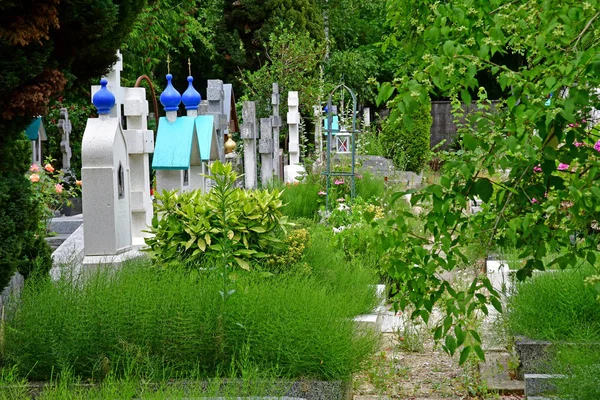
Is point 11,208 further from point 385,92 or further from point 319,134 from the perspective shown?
point 319,134

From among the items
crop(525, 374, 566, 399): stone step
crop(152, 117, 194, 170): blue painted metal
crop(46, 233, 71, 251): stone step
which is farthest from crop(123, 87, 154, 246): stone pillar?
crop(525, 374, 566, 399): stone step

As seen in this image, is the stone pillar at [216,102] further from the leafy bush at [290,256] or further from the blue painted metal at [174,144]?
the leafy bush at [290,256]

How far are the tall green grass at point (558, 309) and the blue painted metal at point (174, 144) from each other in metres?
3.06

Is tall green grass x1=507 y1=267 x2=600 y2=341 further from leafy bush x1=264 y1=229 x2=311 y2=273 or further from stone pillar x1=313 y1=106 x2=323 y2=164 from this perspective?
stone pillar x1=313 y1=106 x2=323 y2=164

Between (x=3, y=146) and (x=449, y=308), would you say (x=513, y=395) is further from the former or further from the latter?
(x=3, y=146)

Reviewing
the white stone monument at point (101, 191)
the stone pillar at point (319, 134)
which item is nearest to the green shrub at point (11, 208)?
the white stone monument at point (101, 191)

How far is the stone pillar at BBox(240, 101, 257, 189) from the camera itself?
12023mm

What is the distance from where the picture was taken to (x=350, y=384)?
15.5 feet

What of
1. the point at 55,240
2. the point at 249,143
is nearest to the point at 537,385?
the point at 55,240

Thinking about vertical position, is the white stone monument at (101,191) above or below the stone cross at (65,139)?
below

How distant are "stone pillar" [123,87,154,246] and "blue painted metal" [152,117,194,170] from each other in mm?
156

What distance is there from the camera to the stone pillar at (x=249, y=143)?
39.4 ft

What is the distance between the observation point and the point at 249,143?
12391 millimetres

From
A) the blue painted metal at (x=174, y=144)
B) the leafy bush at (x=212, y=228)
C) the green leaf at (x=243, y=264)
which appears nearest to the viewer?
the green leaf at (x=243, y=264)
